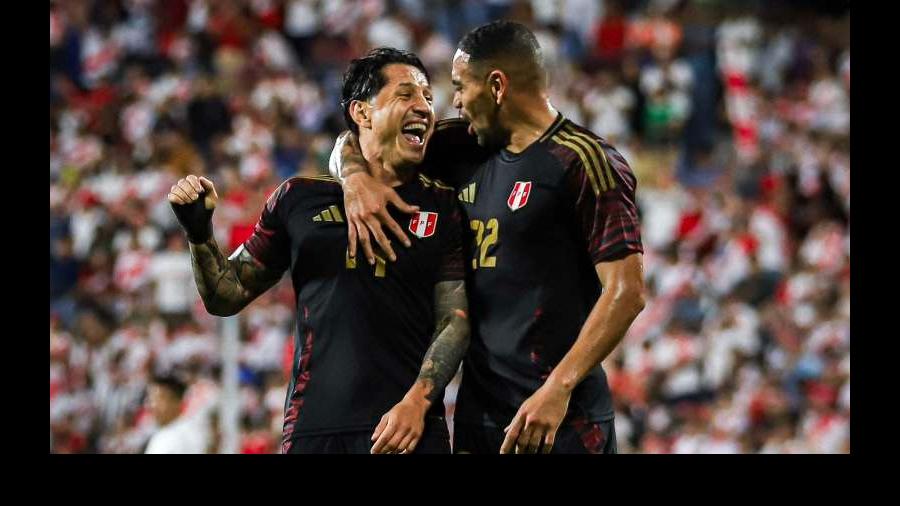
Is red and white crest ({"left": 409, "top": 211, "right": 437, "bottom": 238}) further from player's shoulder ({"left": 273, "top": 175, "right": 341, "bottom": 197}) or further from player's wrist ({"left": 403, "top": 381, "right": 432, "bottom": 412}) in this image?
player's wrist ({"left": 403, "top": 381, "right": 432, "bottom": 412})

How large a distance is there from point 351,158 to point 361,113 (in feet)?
0.52

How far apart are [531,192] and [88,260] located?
8584 millimetres

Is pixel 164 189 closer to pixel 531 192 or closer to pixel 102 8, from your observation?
pixel 102 8

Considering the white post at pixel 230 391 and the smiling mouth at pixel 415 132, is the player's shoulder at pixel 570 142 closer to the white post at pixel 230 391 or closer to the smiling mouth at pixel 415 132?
the smiling mouth at pixel 415 132

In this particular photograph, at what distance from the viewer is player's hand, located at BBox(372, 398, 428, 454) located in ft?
12.3

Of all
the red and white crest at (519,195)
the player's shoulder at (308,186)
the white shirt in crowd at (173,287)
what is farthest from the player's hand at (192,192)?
the white shirt in crowd at (173,287)

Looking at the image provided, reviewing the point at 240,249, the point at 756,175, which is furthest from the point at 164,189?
the point at 240,249

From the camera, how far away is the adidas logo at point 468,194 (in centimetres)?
416

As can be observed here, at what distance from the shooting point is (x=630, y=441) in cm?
923

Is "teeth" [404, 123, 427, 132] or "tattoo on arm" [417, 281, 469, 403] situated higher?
"teeth" [404, 123, 427, 132]

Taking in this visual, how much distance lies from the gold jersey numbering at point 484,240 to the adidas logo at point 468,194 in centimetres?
10

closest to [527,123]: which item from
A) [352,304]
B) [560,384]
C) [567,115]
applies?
[352,304]

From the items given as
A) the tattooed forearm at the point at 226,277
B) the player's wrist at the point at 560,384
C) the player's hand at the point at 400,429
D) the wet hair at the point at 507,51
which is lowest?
the player's hand at the point at 400,429

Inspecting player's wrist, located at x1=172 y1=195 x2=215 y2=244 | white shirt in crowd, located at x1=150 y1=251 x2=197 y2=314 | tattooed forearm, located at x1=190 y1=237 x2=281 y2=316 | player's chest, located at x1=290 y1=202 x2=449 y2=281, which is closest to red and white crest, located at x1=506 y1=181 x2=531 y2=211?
player's chest, located at x1=290 y1=202 x2=449 y2=281
